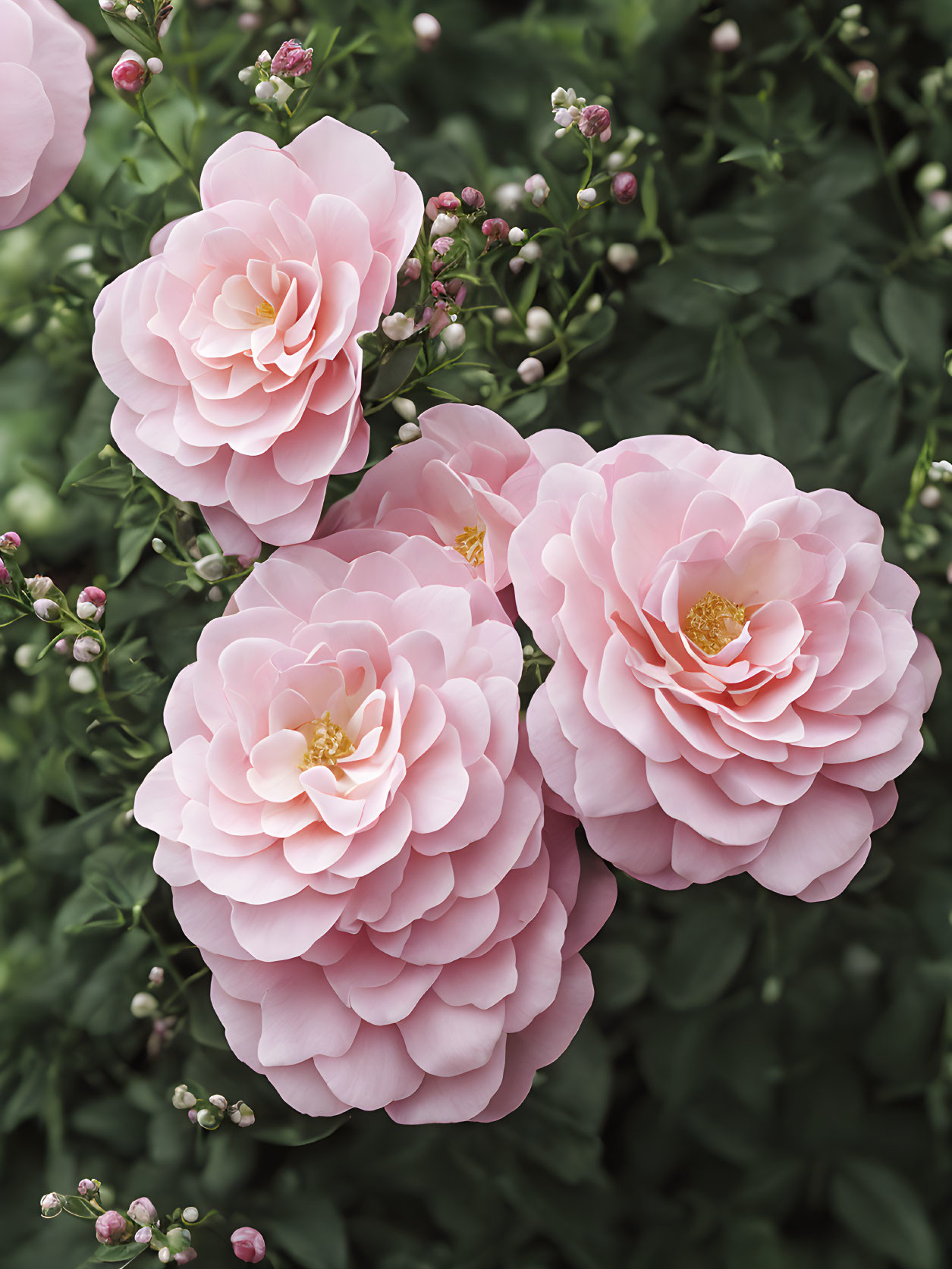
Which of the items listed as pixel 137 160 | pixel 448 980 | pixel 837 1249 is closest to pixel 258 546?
pixel 448 980

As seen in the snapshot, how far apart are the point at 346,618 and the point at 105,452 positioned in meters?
0.20

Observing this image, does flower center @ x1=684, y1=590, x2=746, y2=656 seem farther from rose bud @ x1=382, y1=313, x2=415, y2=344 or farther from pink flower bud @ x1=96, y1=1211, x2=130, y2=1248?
pink flower bud @ x1=96, y1=1211, x2=130, y2=1248

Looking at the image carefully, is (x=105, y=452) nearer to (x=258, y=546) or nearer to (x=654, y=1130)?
(x=258, y=546)

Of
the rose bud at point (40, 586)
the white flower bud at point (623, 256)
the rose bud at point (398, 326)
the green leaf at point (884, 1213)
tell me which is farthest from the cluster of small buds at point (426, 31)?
the green leaf at point (884, 1213)

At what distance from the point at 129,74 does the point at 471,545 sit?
0.80 feet

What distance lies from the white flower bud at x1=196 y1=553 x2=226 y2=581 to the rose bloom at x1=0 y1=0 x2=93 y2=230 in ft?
0.61

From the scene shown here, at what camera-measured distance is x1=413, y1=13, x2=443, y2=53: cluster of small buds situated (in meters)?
0.54

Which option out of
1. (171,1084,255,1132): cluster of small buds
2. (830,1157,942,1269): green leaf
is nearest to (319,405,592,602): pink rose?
(171,1084,255,1132): cluster of small buds

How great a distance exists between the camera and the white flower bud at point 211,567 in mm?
424

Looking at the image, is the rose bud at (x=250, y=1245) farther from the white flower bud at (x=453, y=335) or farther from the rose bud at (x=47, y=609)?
the white flower bud at (x=453, y=335)

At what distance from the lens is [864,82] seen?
53 cm

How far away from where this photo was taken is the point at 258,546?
406mm

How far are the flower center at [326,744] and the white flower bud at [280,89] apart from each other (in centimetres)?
26

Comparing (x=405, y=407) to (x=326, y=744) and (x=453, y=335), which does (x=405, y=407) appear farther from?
(x=326, y=744)
